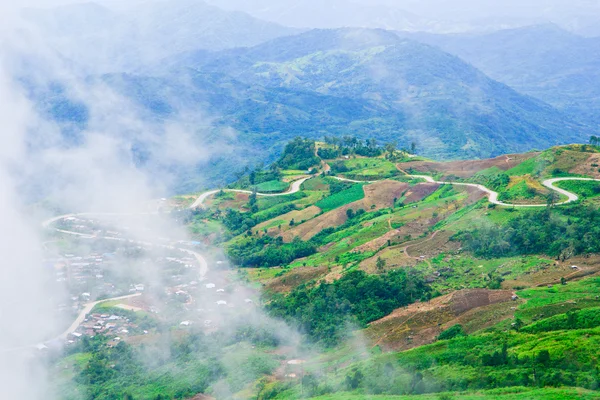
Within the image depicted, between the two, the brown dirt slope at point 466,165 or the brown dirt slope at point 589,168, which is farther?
the brown dirt slope at point 466,165

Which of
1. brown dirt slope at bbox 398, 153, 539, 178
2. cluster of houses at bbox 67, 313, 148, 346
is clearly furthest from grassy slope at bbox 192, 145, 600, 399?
cluster of houses at bbox 67, 313, 148, 346

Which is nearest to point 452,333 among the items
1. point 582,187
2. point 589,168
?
point 582,187

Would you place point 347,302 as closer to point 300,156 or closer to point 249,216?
point 249,216

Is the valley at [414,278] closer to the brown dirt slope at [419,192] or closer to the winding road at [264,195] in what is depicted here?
the brown dirt slope at [419,192]

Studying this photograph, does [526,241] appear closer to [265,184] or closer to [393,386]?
[393,386]

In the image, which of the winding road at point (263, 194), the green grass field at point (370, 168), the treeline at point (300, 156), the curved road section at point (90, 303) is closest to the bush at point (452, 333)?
the curved road section at point (90, 303)

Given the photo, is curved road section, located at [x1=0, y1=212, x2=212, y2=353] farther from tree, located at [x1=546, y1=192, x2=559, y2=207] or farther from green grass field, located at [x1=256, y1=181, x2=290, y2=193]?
tree, located at [x1=546, y1=192, x2=559, y2=207]
